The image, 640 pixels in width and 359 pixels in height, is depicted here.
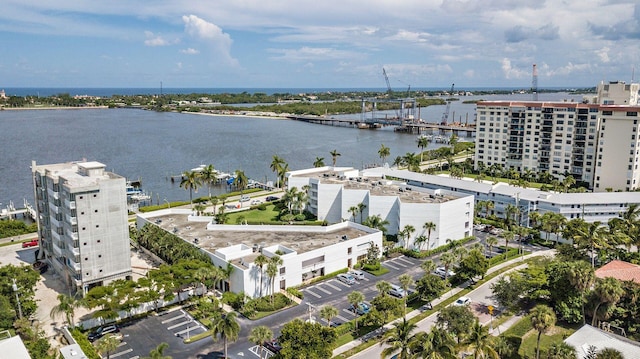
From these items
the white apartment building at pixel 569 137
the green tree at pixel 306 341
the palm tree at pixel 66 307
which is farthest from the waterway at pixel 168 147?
the green tree at pixel 306 341

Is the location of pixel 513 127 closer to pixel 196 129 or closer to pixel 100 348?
pixel 100 348

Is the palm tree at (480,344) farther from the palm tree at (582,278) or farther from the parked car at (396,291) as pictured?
the parked car at (396,291)

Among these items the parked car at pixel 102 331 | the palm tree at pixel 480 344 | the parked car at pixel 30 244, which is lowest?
the parked car at pixel 102 331

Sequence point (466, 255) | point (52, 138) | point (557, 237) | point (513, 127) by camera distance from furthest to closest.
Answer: point (52, 138)
point (513, 127)
point (557, 237)
point (466, 255)

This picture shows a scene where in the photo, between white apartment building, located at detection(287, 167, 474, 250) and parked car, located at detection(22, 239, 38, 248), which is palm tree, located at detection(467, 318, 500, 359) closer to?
white apartment building, located at detection(287, 167, 474, 250)

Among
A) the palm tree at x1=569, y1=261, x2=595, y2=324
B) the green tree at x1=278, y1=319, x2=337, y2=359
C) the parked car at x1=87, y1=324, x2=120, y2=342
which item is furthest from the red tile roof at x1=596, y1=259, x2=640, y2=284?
the parked car at x1=87, y1=324, x2=120, y2=342

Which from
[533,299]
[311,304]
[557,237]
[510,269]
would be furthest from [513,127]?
[311,304]
